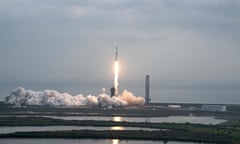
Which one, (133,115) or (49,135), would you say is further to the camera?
(133,115)

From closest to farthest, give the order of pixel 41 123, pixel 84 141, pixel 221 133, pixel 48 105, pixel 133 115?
pixel 84 141
pixel 221 133
pixel 41 123
pixel 133 115
pixel 48 105

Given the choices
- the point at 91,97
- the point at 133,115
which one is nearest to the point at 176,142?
the point at 133,115

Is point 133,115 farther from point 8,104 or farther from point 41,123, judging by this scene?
point 8,104

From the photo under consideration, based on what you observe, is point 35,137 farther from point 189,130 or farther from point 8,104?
point 8,104

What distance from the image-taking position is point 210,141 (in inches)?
3378

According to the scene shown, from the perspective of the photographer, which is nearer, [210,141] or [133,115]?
[210,141]

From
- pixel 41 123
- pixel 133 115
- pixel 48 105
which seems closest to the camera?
pixel 41 123

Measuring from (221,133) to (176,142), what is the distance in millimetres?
11889

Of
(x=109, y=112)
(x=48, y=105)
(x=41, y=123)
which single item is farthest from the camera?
(x=48, y=105)

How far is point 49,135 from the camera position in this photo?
89.2 m

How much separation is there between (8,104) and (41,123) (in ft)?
239

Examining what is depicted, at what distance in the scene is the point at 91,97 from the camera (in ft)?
598

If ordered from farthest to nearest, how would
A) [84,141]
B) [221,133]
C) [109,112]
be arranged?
[109,112]
[221,133]
[84,141]

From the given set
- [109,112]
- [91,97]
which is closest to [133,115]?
[109,112]
